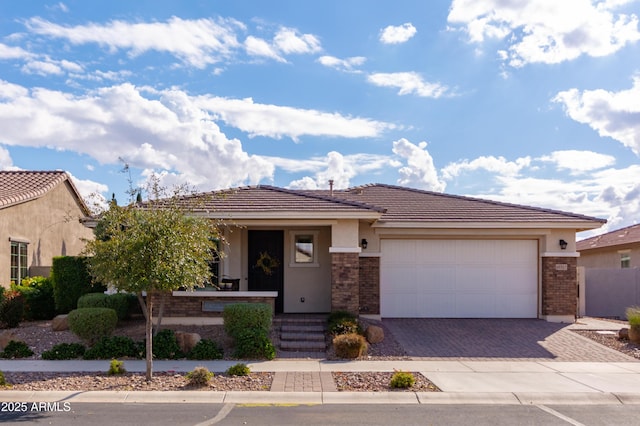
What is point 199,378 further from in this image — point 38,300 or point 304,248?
point 38,300

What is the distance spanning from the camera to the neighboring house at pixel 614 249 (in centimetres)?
2439

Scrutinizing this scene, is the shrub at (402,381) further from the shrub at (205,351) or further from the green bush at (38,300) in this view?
the green bush at (38,300)

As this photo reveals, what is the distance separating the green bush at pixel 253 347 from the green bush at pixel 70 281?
5.79 meters

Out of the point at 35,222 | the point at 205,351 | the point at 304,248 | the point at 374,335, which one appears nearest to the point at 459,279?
the point at 304,248

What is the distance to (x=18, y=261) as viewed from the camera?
1962 cm

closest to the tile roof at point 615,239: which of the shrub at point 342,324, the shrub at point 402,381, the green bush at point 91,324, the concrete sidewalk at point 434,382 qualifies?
the concrete sidewalk at point 434,382

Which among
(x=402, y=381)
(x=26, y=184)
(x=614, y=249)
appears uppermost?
(x=26, y=184)

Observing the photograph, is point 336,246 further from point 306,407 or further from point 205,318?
point 306,407

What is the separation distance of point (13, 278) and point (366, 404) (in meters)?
14.7

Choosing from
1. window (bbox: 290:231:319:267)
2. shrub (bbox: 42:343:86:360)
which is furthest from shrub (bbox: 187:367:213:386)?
window (bbox: 290:231:319:267)

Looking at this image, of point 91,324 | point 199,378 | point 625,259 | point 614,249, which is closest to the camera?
point 199,378

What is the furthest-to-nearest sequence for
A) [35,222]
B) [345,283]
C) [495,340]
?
[35,222], [345,283], [495,340]

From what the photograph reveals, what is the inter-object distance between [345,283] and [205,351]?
13.3 ft

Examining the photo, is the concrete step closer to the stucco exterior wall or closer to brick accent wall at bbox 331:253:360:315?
brick accent wall at bbox 331:253:360:315
